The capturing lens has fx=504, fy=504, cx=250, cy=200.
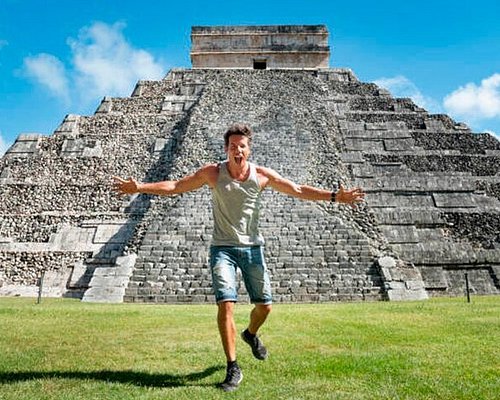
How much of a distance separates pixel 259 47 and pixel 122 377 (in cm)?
2678

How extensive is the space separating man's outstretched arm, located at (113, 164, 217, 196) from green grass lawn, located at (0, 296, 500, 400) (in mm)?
1408

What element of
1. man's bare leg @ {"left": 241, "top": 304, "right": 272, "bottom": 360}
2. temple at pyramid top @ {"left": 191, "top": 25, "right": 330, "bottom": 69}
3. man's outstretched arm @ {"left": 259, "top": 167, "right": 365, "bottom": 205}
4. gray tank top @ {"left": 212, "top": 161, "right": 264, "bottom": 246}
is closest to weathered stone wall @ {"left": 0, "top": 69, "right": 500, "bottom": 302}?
temple at pyramid top @ {"left": 191, "top": 25, "right": 330, "bottom": 69}

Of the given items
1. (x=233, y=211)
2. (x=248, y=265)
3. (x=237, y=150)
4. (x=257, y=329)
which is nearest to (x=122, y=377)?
(x=257, y=329)

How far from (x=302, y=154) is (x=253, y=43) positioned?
1391 cm

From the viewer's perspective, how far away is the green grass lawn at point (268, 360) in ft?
10.9

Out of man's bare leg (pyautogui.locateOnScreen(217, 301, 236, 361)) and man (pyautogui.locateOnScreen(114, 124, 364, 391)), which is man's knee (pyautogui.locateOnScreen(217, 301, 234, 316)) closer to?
man's bare leg (pyautogui.locateOnScreen(217, 301, 236, 361))

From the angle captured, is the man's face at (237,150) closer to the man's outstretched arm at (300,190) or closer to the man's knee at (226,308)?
the man's outstretched arm at (300,190)

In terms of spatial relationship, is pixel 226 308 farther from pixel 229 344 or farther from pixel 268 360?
pixel 268 360

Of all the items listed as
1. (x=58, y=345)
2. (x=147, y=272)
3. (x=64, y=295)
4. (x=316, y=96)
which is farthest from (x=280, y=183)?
(x=316, y=96)

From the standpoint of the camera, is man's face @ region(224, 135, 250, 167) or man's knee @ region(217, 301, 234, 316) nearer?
man's knee @ region(217, 301, 234, 316)

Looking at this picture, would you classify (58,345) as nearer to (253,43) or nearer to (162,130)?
(162,130)

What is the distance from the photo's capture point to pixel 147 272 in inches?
464

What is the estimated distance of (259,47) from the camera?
28.5 metres

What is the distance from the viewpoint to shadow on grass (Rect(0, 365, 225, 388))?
3.54 metres
